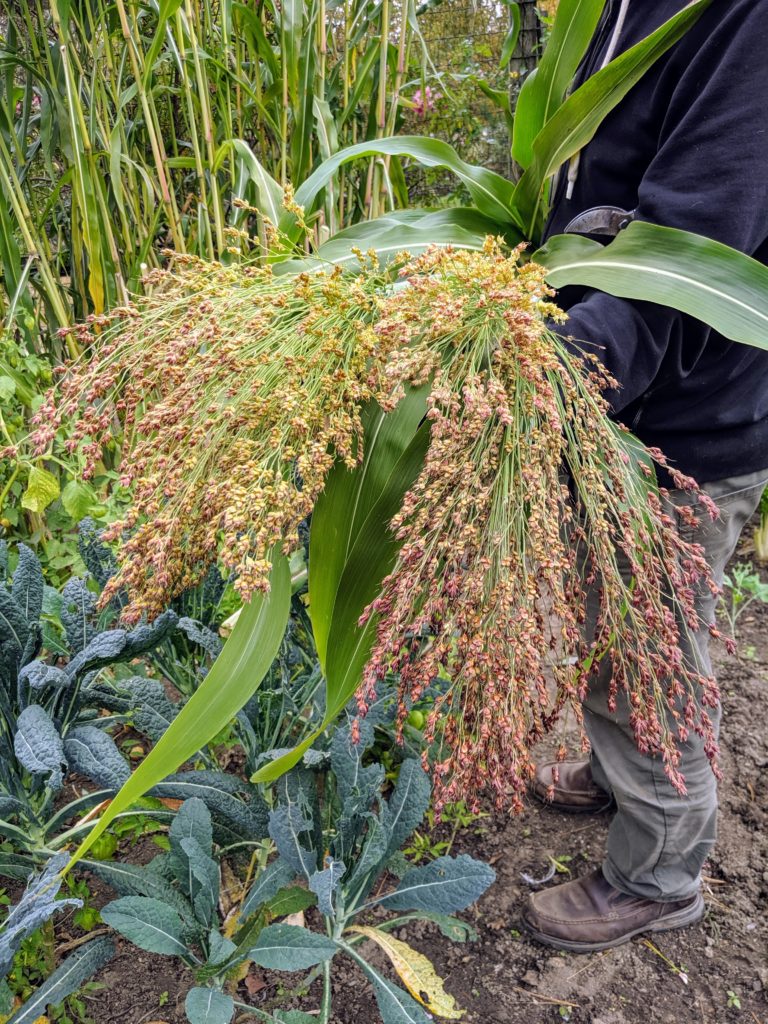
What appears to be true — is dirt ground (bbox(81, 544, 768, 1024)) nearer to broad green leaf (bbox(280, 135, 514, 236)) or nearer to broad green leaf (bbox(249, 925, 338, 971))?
broad green leaf (bbox(249, 925, 338, 971))

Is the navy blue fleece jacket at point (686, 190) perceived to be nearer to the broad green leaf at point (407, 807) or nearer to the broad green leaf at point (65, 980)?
the broad green leaf at point (407, 807)

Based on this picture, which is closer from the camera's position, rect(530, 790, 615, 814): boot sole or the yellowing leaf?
the yellowing leaf

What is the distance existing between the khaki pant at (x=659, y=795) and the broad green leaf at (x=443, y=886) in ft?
1.19

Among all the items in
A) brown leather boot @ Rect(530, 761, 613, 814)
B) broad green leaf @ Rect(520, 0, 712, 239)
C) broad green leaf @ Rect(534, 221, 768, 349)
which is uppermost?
broad green leaf @ Rect(520, 0, 712, 239)

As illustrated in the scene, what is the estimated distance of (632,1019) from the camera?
1.33 m

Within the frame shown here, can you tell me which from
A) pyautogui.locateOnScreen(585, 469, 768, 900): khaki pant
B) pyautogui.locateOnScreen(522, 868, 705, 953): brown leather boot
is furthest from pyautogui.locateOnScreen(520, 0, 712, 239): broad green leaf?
pyautogui.locateOnScreen(522, 868, 705, 953): brown leather boot

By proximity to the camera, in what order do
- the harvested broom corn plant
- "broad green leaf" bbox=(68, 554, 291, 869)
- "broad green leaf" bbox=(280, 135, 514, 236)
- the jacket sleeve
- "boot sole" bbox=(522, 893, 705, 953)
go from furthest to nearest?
1. "boot sole" bbox=(522, 893, 705, 953)
2. "broad green leaf" bbox=(280, 135, 514, 236)
3. the jacket sleeve
4. "broad green leaf" bbox=(68, 554, 291, 869)
5. the harvested broom corn plant

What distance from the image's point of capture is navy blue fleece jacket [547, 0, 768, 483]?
2.87 ft

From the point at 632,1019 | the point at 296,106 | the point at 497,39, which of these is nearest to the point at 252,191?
the point at 296,106

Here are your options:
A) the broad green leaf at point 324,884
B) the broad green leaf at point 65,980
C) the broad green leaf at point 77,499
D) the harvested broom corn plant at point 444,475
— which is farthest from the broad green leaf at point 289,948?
the broad green leaf at point 77,499

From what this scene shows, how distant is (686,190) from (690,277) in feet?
0.59

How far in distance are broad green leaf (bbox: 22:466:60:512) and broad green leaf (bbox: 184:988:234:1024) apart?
101 centimetres

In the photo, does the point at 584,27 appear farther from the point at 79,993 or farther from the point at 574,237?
the point at 79,993

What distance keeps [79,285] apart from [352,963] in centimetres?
194
